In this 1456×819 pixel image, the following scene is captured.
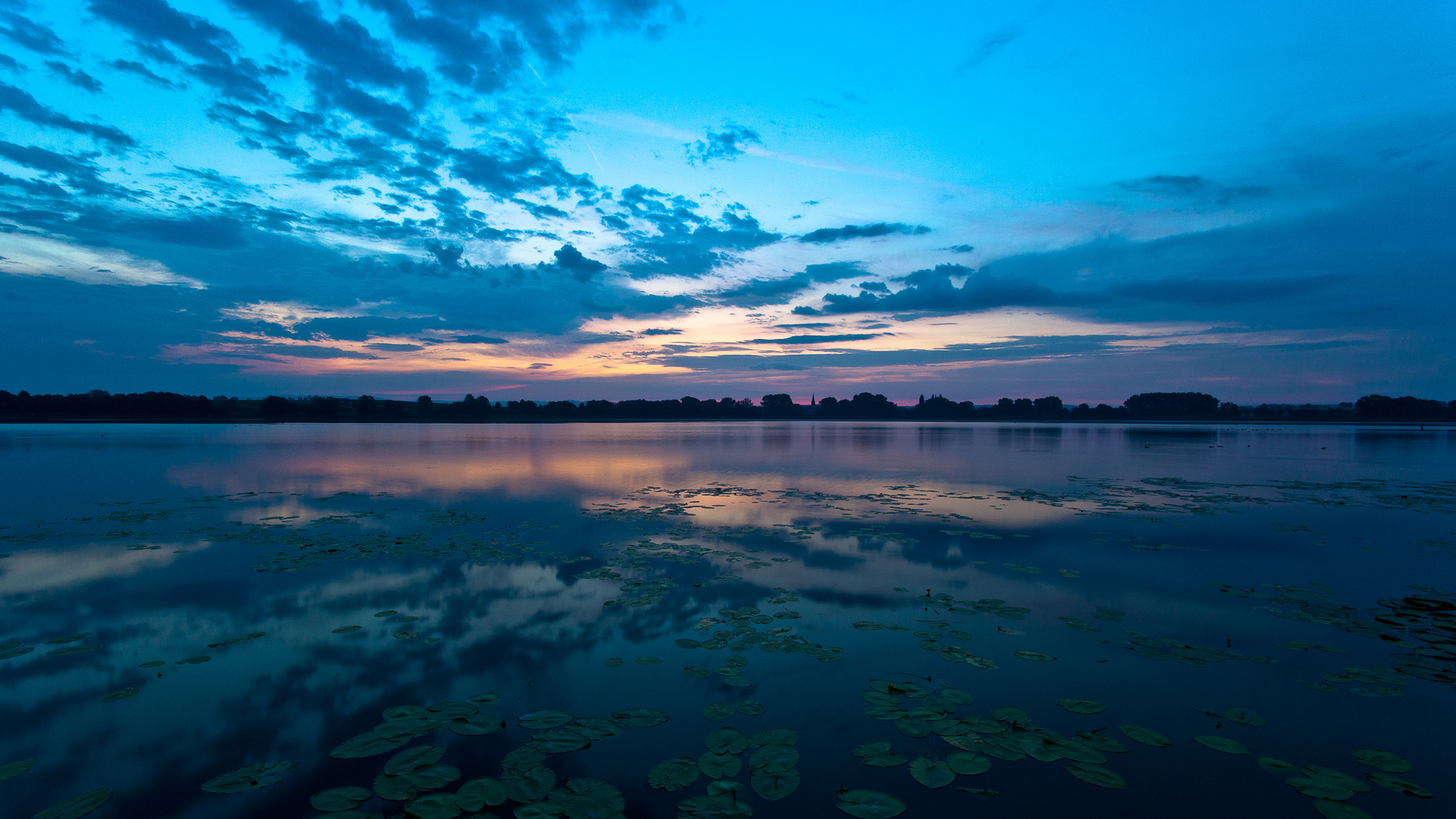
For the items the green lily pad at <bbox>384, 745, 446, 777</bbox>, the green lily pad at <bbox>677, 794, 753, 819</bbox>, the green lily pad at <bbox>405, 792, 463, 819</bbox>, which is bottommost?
the green lily pad at <bbox>677, 794, 753, 819</bbox>

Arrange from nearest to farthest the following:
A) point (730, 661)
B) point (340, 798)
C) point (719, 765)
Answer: point (340, 798) < point (719, 765) < point (730, 661)

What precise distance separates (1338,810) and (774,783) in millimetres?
4175

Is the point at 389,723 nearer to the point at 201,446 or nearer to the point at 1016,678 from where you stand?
the point at 1016,678

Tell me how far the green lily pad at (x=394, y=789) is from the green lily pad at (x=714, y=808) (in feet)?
6.74

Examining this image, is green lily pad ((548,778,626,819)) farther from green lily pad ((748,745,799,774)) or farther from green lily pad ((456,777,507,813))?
green lily pad ((748,745,799,774))

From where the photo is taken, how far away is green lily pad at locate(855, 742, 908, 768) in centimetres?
481

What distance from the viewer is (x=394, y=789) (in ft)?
14.5

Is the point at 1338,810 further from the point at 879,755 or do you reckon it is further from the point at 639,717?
the point at 639,717

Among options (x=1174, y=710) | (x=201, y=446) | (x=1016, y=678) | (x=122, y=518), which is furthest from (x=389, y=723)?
(x=201, y=446)

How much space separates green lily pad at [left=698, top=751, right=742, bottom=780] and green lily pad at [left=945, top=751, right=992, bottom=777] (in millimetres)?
1768

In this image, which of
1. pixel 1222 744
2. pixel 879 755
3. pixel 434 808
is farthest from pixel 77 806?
pixel 1222 744

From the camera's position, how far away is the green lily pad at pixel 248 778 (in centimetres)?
451

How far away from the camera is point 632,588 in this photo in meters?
9.52

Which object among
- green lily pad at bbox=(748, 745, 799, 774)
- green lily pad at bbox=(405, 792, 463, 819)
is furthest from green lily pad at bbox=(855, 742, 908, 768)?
green lily pad at bbox=(405, 792, 463, 819)
